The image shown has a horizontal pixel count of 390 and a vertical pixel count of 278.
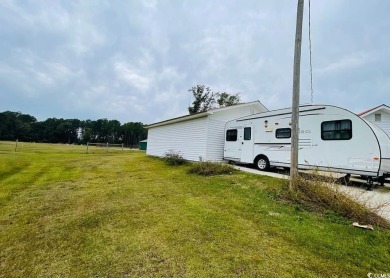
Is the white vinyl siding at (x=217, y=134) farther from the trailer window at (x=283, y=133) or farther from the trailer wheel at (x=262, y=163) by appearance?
the trailer window at (x=283, y=133)

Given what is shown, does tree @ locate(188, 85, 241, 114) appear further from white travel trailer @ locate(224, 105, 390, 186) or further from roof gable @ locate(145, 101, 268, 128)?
white travel trailer @ locate(224, 105, 390, 186)

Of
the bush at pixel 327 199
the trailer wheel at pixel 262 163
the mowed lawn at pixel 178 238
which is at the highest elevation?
the trailer wheel at pixel 262 163

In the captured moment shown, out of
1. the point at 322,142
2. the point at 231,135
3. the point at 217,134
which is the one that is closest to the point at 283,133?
the point at 322,142

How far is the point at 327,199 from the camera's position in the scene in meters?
4.88

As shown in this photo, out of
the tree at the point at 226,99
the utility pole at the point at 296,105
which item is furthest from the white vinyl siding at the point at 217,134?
the tree at the point at 226,99

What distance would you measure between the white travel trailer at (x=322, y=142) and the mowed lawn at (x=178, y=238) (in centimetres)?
351

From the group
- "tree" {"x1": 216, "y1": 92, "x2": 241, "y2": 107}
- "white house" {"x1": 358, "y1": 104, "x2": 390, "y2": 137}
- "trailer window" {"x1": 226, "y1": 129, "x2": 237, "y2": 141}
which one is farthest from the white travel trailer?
"tree" {"x1": 216, "y1": 92, "x2": 241, "y2": 107}

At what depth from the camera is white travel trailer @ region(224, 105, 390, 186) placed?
23.2ft

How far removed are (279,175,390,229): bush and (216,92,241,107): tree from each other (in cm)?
2926

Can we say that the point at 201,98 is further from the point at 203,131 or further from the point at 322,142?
A: the point at 322,142

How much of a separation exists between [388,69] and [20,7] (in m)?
23.0

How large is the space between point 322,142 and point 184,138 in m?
8.85

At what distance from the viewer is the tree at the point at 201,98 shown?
35.3 metres

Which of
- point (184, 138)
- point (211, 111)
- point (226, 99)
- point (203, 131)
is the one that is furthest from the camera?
point (226, 99)
